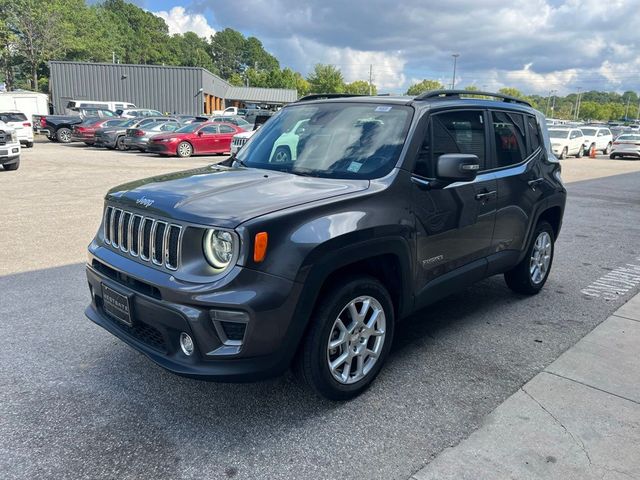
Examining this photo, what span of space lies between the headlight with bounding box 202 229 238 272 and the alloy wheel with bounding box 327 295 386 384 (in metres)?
0.75

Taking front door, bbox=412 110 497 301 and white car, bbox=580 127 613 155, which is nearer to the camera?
front door, bbox=412 110 497 301

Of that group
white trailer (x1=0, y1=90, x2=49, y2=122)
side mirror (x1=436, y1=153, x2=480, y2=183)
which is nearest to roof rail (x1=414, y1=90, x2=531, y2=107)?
side mirror (x1=436, y1=153, x2=480, y2=183)

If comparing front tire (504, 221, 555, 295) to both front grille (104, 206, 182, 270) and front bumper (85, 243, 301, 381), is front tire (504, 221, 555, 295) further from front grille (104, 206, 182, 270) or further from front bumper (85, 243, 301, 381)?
front grille (104, 206, 182, 270)

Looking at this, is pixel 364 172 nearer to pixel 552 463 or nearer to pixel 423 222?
pixel 423 222

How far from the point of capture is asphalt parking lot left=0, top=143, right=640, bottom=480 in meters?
2.67

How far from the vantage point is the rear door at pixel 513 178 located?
4.39 meters

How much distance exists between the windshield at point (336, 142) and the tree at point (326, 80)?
89882 mm

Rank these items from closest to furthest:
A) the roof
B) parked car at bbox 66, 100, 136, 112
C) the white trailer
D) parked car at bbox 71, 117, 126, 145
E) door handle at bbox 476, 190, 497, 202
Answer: door handle at bbox 476, 190, 497, 202, parked car at bbox 71, 117, 126, 145, the white trailer, parked car at bbox 66, 100, 136, 112, the roof

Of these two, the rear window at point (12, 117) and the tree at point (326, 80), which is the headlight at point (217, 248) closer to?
the rear window at point (12, 117)

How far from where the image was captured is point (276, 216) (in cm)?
271

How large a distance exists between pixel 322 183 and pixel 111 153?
2074cm

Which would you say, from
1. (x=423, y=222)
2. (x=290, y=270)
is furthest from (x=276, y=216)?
(x=423, y=222)

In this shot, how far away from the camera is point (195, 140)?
20.8 meters

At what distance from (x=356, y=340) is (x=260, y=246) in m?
0.96
